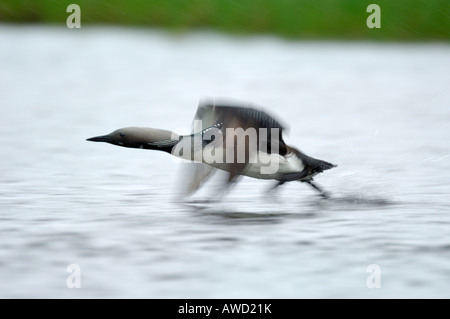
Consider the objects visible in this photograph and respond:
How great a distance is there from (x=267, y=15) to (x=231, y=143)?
12.0m

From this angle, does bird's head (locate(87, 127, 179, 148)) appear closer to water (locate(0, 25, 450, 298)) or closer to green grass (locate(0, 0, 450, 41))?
water (locate(0, 25, 450, 298))

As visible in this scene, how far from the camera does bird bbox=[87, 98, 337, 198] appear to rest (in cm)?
615

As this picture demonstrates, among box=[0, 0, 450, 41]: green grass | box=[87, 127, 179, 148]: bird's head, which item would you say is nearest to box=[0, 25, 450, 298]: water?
box=[87, 127, 179, 148]: bird's head

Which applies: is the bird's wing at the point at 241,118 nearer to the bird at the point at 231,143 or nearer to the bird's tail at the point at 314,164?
the bird at the point at 231,143

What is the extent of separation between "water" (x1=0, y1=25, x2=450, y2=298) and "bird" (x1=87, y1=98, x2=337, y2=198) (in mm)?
279

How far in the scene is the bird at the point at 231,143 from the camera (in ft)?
20.2

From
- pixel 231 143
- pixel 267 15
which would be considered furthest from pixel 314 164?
pixel 267 15

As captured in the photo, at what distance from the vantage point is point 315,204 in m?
6.70

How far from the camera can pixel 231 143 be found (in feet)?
20.3

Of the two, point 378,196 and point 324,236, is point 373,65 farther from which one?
point 324,236

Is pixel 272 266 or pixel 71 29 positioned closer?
pixel 272 266
